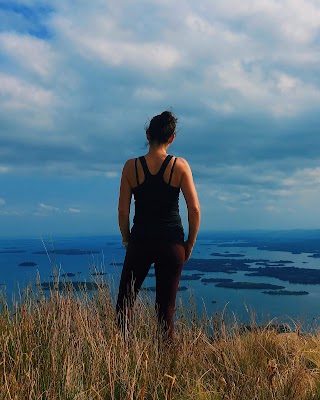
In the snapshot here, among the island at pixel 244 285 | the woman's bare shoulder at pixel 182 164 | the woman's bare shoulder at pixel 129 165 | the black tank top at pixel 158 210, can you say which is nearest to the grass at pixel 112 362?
the black tank top at pixel 158 210

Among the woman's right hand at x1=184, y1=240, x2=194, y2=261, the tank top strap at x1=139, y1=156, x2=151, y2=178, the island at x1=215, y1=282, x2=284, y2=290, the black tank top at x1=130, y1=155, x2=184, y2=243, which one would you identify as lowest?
the island at x1=215, y1=282, x2=284, y2=290

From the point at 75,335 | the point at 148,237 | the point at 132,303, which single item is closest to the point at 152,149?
the point at 148,237

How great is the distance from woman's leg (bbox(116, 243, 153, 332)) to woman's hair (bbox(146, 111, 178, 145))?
37.0 inches

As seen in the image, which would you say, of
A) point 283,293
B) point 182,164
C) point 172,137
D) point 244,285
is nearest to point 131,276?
point 182,164

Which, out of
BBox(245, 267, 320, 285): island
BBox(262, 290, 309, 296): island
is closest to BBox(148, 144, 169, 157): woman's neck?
BBox(262, 290, 309, 296): island

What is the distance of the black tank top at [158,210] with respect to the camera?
11.7 ft

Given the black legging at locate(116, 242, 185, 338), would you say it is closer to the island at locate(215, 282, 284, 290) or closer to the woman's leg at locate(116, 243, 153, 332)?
the woman's leg at locate(116, 243, 153, 332)

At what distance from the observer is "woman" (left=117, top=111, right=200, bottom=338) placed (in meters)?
3.57

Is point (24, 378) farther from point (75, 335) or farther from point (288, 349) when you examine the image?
point (288, 349)

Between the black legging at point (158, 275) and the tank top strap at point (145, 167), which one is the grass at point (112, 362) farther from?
the tank top strap at point (145, 167)

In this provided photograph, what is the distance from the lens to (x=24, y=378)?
267 centimetres

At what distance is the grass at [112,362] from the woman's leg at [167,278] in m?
0.13

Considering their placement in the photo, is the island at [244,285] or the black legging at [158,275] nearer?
the black legging at [158,275]

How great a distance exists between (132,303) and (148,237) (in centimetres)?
67
